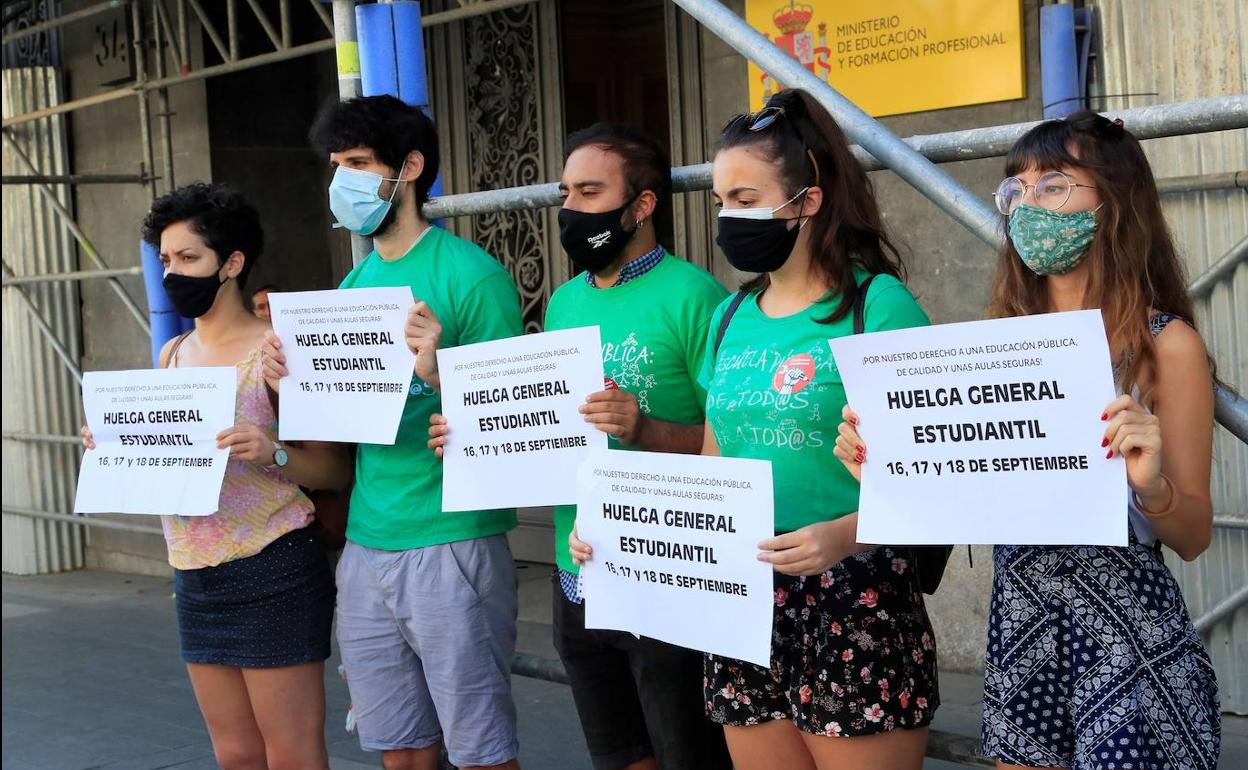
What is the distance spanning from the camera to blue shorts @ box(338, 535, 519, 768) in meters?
3.33

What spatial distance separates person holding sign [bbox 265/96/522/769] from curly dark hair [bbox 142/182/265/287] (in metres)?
0.35

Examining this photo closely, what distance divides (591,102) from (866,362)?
580cm

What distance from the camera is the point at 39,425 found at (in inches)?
395

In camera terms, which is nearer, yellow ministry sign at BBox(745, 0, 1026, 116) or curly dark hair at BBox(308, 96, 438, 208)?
curly dark hair at BBox(308, 96, 438, 208)

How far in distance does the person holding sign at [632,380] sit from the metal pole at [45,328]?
22.4 ft

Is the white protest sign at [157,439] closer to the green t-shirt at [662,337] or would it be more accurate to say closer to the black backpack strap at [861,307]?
the green t-shirt at [662,337]

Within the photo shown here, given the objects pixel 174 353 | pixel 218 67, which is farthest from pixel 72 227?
pixel 174 353

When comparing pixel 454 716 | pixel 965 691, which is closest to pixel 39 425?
pixel 965 691

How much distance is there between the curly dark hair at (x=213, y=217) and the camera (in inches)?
147

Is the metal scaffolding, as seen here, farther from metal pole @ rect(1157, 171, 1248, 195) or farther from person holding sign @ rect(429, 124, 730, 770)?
person holding sign @ rect(429, 124, 730, 770)

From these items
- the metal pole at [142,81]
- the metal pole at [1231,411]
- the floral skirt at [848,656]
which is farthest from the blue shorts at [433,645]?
the metal pole at [142,81]

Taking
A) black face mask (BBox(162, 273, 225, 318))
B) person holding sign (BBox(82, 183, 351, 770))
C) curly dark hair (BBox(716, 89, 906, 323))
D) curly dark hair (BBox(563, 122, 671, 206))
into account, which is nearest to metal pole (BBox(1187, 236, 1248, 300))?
curly dark hair (BBox(563, 122, 671, 206))

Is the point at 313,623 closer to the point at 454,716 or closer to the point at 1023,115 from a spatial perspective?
the point at 454,716

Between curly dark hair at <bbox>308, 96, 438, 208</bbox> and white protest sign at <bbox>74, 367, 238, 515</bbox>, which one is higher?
curly dark hair at <bbox>308, 96, 438, 208</bbox>
